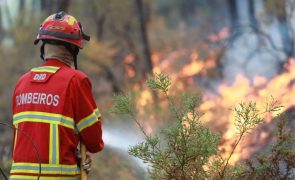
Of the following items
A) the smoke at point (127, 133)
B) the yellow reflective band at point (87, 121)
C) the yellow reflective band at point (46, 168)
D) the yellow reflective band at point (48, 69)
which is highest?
the smoke at point (127, 133)

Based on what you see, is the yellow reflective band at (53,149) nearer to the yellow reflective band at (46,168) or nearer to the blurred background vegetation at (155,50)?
the yellow reflective band at (46,168)

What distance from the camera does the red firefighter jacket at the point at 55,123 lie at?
11.6 ft

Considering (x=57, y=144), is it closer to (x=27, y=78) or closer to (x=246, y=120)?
(x=27, y=78)

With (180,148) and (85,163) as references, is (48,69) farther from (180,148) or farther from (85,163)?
(180,148)

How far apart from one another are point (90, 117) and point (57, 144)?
0.26m

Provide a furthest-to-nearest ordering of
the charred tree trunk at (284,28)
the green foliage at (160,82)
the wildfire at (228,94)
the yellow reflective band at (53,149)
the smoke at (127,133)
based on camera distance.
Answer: the charred tree trunk at (284,28) → the smoke at (127,133) → the wildfire at (228,94) → the green foliage at (160,82) → the yellow reflective band at (53,149)

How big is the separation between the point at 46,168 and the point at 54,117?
30 cm

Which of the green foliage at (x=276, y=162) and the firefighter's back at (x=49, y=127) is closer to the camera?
the firefighter's back at (x=49, y=127)

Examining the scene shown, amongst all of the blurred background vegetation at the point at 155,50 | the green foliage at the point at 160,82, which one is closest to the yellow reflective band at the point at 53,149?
the green foliage at the point at 160,82

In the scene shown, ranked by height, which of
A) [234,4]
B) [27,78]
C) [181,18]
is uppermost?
[181,18]

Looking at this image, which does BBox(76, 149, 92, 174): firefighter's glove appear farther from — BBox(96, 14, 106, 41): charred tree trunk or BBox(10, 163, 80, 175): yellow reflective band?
BBox(96, 14, 106, 41): charred tree trunk

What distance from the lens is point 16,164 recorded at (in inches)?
142

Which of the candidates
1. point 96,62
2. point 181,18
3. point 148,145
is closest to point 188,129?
point 148,145

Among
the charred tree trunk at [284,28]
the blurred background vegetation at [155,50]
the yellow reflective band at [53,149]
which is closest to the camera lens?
the yellow reflective band at [53,149]
